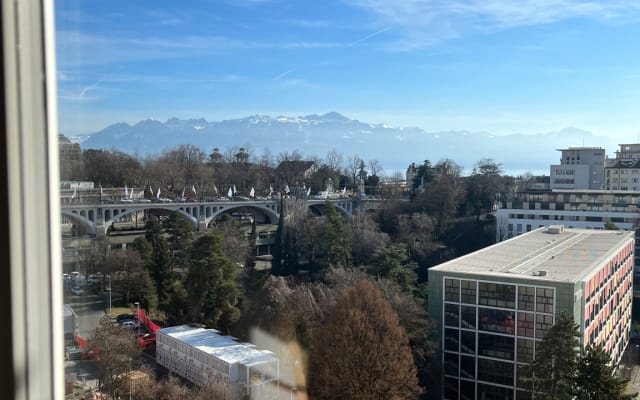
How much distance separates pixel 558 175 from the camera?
12.6 metres

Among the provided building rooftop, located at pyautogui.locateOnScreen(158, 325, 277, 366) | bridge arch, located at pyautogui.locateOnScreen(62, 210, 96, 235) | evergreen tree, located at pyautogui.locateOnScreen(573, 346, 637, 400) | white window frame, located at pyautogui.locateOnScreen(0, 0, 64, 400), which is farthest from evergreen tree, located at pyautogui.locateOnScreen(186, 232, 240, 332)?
white window frame, located at pyautogui.locateOnScreen(0, 0, 64, 400)

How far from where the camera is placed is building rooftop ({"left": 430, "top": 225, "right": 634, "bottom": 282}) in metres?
4.42

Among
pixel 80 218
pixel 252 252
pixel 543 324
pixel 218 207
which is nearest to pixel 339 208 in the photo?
Answer: pixel 218 207

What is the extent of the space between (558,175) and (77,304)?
13.2 metres

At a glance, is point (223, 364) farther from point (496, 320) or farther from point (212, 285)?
point (496, 320)

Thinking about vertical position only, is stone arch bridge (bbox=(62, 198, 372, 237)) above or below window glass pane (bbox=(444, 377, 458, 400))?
above

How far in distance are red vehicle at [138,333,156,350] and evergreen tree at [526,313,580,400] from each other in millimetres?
2355

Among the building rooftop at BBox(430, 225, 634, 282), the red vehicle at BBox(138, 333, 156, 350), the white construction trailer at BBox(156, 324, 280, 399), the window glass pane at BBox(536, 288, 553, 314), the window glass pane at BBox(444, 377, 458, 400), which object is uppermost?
the building rooftop at BBox(430, 225, 634, 282)

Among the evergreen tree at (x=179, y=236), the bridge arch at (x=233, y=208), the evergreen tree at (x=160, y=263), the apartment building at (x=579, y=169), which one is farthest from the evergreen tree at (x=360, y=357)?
the apartment building at (x=579, y=169)

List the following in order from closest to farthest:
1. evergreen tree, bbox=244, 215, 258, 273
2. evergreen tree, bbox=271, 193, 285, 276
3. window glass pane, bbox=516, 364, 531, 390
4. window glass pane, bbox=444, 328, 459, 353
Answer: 1. window glass pane, bbox=516, 364, 531, 390
2. window glass pane, bbox=444, 328, 459, 353
3. evergreen tree, bbox=244, 215, 258, 273
4. evergreen tree, bbox=271, 193, 285, 276

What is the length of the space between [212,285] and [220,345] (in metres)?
1.33

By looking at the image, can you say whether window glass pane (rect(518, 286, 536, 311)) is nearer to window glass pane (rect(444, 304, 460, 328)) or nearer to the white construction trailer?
window glass pane (rect(444, 304, 460, 328))

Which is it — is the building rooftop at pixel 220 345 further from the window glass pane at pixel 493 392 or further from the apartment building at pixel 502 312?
the window glass pane at pixel 493 392

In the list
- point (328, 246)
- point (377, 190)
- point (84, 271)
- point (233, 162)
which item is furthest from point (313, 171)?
point (84, 271)
